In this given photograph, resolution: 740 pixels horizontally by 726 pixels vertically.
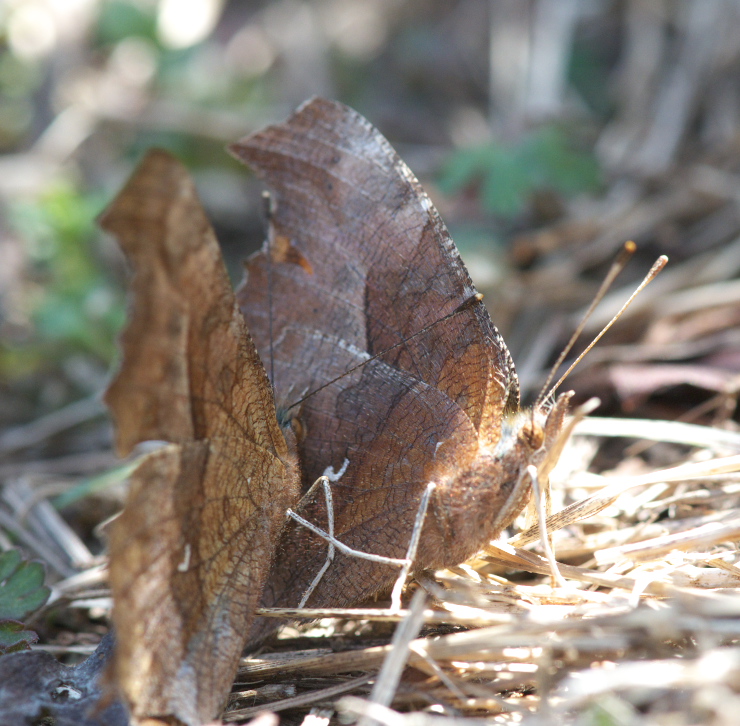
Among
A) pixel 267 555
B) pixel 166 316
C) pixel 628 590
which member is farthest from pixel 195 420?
pixel 628 590

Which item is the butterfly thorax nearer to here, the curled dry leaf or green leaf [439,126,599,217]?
the curled dry leaf

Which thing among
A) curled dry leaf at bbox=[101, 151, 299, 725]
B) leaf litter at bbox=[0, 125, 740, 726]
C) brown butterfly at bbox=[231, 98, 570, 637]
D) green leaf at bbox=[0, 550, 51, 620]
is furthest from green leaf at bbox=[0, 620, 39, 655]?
brown butterfly at bbox=[231, 98, 570, 637]

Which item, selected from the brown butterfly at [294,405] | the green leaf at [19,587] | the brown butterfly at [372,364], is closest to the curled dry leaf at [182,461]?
the brown butterfly at [294,405]

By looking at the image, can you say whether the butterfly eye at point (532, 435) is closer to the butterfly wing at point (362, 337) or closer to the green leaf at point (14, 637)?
the butterfly wing at point (362, 337)

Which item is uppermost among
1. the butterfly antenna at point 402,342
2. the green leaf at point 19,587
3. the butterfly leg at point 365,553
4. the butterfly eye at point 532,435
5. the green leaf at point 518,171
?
the green leaf at point 518,171

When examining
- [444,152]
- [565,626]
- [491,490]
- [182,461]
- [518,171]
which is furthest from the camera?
[444,152]

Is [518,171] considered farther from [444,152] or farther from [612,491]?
[612,491]

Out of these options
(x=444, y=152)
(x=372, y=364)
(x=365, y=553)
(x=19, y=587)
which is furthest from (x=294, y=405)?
(x=444, y=152)
